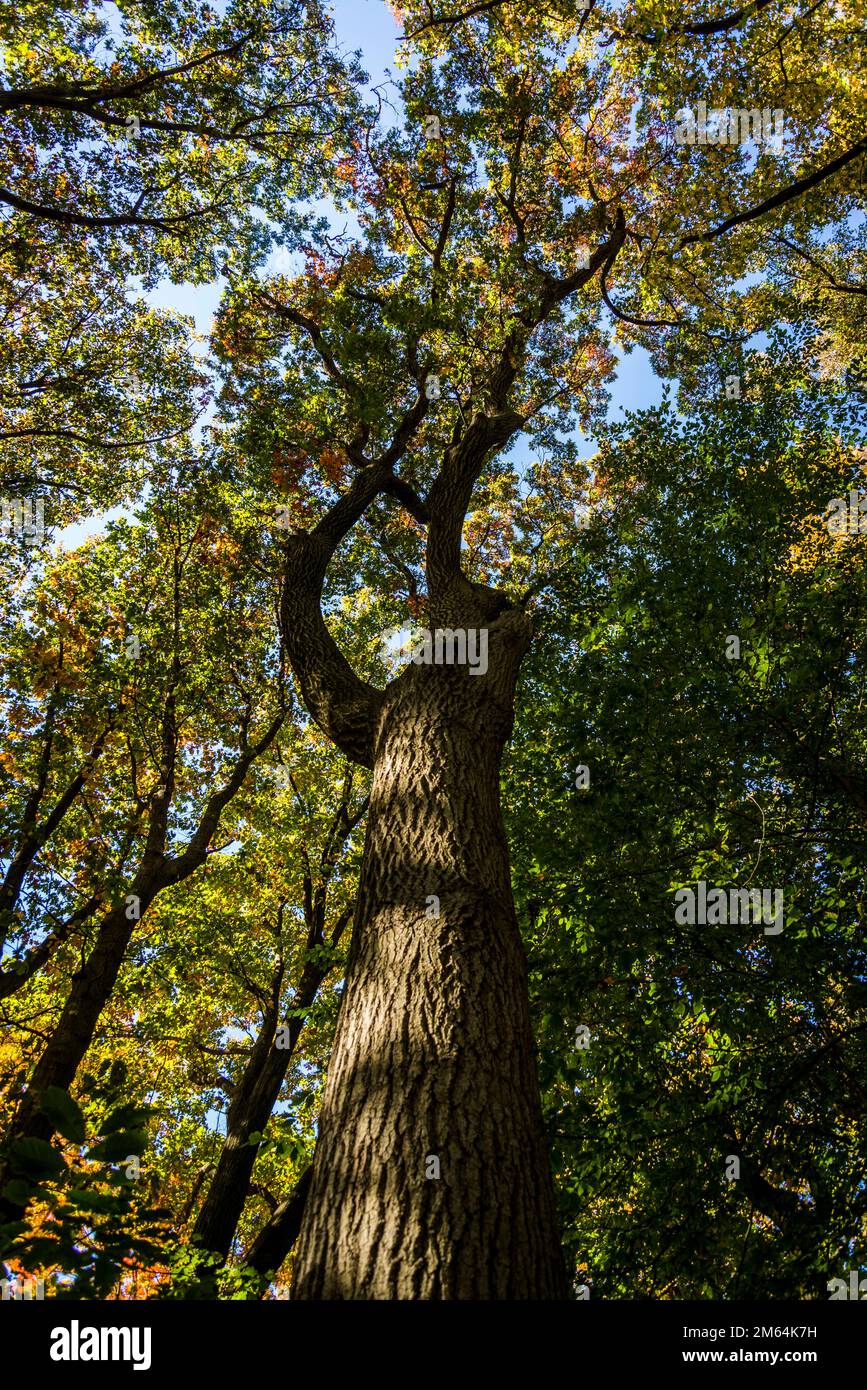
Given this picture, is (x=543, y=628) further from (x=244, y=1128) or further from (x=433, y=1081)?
(x=244, y=1128)

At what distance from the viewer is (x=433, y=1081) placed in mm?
2441

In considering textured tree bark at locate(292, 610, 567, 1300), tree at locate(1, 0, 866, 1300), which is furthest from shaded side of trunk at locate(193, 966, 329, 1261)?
textured tree bark at locate(292, 610, 567, 1300)

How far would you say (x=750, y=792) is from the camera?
17.9ft

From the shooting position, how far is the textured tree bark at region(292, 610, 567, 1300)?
2014 millimetres

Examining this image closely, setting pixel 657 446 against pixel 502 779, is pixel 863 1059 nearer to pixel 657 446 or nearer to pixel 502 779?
pixel 502 779

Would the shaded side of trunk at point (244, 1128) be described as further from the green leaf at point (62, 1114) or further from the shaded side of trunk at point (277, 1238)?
the green leaf at point (62, 1114)

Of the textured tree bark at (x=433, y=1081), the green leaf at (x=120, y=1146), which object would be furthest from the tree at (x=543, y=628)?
the green leaf at (x=120, y=1146)

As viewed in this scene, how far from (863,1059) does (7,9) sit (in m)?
14.1

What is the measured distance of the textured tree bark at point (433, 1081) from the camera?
79.3 inches

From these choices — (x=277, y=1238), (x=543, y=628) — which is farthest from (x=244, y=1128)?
(x=543, y=628)

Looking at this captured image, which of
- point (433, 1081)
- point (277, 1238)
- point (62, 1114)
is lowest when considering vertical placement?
point (277, 1238)

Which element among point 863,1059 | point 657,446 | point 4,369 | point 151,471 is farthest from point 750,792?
point 4,369

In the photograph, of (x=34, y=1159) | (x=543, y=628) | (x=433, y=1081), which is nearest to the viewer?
(x=34, y=1159)

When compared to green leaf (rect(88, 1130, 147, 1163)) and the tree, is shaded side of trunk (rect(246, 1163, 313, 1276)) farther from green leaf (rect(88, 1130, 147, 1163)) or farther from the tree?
green leaf (rect(88, 1130, 147, 1163))
